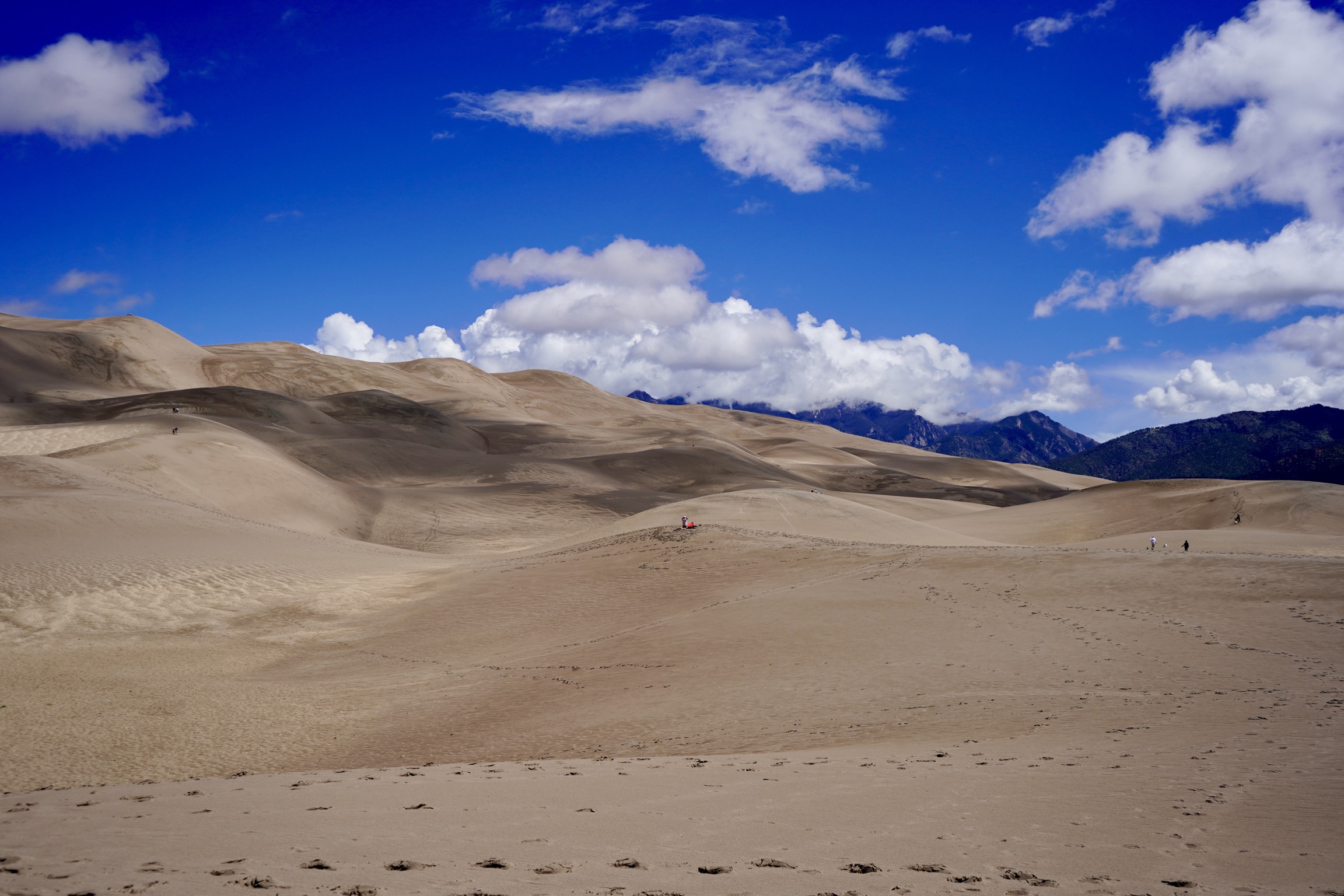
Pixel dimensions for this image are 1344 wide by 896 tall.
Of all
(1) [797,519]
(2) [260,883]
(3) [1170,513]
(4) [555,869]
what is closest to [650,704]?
(4) [555,869]

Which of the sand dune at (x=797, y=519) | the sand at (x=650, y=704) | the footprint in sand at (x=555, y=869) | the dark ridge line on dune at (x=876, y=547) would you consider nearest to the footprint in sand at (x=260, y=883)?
the sand at (x=650, y=704)

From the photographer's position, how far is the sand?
4.98 meters

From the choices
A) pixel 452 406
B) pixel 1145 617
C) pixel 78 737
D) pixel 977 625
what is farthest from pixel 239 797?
pixel 452 406

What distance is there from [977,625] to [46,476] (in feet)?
87.4

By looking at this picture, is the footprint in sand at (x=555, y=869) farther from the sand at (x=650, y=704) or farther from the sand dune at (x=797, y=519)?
the sand dune at (x=797, y=519)

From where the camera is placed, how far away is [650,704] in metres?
11.4

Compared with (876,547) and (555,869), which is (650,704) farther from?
(876,547)

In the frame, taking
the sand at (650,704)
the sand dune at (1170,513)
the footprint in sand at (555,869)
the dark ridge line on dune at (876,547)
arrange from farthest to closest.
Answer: the sand dune at (1170,513) < the dark ridge line on dune at (876,547) < the sand at (650,704) < the footprint in sand at (555,869)

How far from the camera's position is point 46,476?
25.1 metres

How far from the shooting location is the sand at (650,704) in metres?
4.98

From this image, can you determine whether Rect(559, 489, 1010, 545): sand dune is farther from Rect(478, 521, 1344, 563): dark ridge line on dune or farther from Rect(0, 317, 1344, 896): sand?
Rect(478, 521, 1344, 563): dark ridge line on dune

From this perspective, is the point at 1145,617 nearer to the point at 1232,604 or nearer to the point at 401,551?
the point at 1232,604

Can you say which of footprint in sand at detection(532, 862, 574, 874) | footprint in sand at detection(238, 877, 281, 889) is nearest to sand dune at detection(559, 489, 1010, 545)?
footprint in sand at detection(532, 862, 574, 874)

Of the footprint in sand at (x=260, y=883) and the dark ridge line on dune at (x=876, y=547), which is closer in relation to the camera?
the footprint in sand at (x=260, y=883)
